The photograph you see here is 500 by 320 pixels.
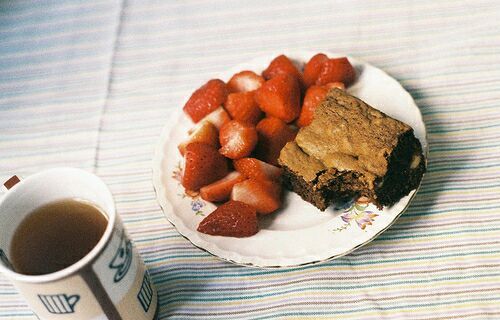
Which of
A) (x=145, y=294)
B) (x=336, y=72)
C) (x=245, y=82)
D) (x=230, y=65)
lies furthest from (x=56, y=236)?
(x=230, y=65)

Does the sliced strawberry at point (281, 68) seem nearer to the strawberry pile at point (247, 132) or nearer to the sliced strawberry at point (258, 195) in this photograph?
the strawberry pile at point (247, 132)

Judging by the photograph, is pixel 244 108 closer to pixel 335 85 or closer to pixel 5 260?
pixel 335 85

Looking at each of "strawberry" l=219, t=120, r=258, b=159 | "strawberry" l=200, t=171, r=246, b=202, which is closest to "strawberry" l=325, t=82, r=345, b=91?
"strawberry" l=219, t=120, r=258, b=159

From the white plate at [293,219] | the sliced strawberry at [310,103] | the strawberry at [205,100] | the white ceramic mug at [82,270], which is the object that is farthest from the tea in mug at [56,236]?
the sliced strawberry at [310,103]

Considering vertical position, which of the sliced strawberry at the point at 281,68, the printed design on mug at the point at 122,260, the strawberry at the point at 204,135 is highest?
the sliced strawberry at the point at 281,68

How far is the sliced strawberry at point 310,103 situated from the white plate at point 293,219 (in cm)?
10

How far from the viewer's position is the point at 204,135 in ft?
4.62

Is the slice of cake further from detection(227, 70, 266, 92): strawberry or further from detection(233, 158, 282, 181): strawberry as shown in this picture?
detection(227, 70, 266, 92): strawberry

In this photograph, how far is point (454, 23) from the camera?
1.74m

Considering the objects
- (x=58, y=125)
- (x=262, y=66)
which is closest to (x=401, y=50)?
(x=262, y=66)

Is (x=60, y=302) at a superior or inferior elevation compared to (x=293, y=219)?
superior

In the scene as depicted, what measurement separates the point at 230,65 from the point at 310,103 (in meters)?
0.45

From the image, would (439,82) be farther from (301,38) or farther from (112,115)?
(112,115)

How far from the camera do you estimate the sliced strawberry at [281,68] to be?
1.52 metres
